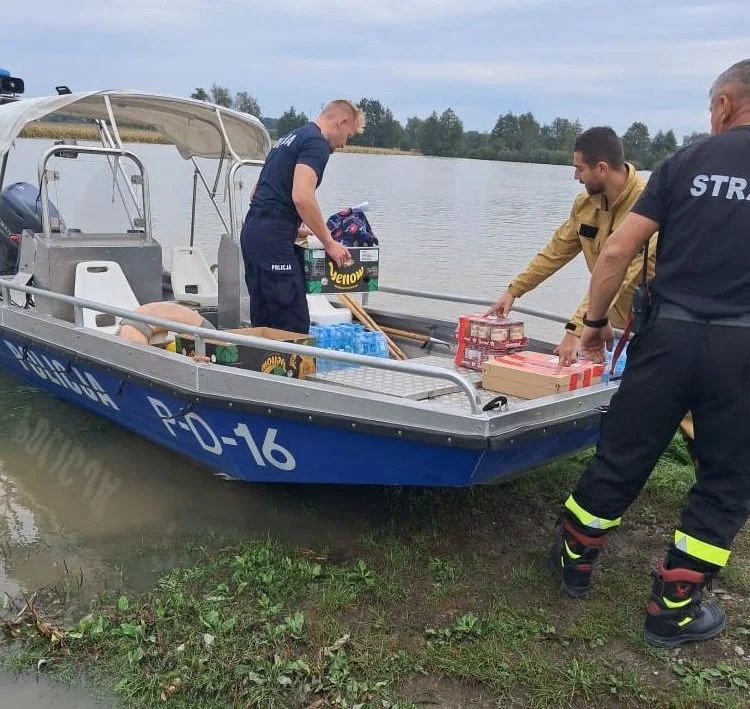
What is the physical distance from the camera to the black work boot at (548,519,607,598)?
118 inches

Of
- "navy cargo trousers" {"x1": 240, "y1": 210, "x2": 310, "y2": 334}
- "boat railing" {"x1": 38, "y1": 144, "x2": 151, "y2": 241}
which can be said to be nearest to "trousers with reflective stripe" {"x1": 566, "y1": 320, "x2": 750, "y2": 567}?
"navy cargo trousers" {"x1": 240, "y1": 210, "x2": 310, "y2": 334}

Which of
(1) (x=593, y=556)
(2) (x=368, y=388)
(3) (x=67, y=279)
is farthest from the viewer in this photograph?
(3) (x=67, y=279)

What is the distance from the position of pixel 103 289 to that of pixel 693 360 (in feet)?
12.1

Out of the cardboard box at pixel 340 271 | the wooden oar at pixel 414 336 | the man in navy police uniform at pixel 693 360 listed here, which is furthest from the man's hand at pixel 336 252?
the man in navy police uniform at pixel 693 360

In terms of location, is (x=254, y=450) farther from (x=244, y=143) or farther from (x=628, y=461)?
(x=244, y=143)

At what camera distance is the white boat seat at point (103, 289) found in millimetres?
4836

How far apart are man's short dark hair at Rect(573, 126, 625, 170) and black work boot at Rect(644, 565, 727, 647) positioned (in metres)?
1.79

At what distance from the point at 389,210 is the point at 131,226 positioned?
15.4 meters

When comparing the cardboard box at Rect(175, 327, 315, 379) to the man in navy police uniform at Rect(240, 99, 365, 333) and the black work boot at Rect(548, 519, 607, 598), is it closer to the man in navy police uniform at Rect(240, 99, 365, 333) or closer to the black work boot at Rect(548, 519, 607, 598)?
the man in navy police uniform at Rect(240, 99, 365, 333)

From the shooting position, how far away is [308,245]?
4375 mm

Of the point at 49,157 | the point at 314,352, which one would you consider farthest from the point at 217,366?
the point at 49,157

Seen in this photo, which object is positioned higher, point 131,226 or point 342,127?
point 342,127

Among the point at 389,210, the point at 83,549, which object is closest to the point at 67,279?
the point at 83,549

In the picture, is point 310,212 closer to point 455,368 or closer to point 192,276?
point 455,368
